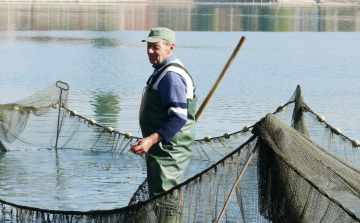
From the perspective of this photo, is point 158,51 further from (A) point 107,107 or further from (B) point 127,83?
(B) point 127,83

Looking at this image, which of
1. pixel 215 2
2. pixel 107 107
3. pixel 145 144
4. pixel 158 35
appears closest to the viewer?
pixel 145 144

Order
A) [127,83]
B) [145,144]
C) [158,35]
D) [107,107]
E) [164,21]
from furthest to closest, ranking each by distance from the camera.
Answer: [164,21] → [127,83] → [107,107] → [158,35] → [145,144]

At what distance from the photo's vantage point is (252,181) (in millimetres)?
3865

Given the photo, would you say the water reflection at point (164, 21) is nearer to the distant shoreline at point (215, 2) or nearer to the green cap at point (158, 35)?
the distant shoreline at point (215, 2)

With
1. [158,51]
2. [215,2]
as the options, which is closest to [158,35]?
[158,51]

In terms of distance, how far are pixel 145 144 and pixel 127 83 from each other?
1339 centimetres

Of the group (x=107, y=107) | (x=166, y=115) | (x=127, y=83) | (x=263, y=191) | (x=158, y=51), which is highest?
(x=158, y=51)

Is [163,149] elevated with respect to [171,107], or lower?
lower

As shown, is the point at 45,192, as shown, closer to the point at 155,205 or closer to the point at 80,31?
the point at 155,205

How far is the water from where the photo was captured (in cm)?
721

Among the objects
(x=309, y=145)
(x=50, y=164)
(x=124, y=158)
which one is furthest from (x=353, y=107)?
(x=309, y=145)

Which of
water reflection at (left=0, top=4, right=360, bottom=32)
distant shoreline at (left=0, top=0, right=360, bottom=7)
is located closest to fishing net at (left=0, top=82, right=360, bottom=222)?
water reflection at (left=0, top=4, right=360, bottom=32)

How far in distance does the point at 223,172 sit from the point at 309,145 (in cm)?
63

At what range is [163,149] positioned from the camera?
13.0ft
